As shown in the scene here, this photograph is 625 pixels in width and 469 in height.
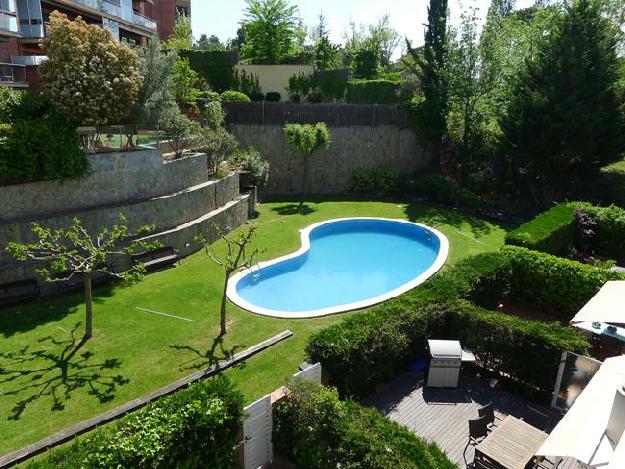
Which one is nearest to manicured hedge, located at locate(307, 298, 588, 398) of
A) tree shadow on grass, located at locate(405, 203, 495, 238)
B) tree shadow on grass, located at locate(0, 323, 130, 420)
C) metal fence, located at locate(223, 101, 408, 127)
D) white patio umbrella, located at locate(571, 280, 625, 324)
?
white patio umbrella, located at locate(571, 280, 625, 324)

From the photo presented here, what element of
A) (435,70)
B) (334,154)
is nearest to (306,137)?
(334,154)

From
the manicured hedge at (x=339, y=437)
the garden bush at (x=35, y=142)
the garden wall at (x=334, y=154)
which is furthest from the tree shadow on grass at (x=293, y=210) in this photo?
the manicured hedge at (x=339, y=437)

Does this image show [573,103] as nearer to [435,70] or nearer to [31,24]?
[435,70]

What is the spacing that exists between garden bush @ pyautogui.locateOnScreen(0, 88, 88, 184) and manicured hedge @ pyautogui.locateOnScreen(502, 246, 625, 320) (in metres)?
14.5

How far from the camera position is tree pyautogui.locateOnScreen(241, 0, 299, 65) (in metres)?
41.0

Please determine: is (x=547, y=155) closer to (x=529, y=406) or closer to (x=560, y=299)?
(x=560, y=299)

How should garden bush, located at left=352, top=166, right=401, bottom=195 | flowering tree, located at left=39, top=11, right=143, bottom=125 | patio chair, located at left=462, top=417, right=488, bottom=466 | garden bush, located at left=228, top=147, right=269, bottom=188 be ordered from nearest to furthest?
patio chair, located at left=462, top=417, right=488, bottom=466, flowering tree, located at left=39, top=11, right=143, bottom=125, garden bush, located at left=228, top=147, right=269, bottom=188, garden bush, located at left=352, top=166, right=401, bottom=195

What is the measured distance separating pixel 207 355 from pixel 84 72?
10.1 m

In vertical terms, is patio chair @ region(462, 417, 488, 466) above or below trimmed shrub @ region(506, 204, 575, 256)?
below

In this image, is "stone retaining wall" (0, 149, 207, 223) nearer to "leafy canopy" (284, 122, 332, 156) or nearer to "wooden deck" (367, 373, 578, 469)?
"leafy canopy" (284, 122, 332, 156)

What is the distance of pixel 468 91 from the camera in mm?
27203

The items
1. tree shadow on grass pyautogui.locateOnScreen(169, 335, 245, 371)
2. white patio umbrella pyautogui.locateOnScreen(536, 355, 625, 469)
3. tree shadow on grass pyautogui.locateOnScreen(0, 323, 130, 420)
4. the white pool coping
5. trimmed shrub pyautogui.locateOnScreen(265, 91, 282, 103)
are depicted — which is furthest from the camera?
trimmed shrub pyautogui.locateOnScreen(265, 91, 282, 103)

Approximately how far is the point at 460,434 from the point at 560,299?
696 cm

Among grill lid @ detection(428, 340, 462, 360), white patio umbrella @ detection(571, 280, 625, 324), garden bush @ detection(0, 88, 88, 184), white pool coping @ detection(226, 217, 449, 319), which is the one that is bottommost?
white pool coping @ detection(226, 217, 449, 319)
